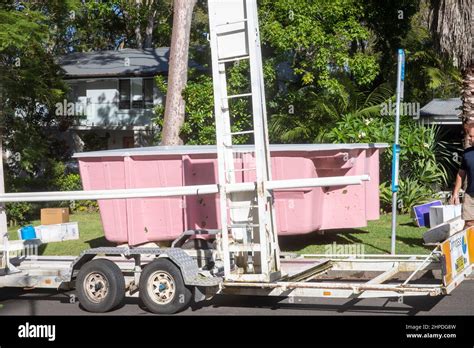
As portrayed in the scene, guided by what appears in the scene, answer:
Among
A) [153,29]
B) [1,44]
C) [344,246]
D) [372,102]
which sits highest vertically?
[153,29]

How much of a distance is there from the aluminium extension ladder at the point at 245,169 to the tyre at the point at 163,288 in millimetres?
592

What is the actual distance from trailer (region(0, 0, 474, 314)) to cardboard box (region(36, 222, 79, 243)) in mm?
5223

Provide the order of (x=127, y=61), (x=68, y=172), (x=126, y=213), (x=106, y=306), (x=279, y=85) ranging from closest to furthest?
(x=106, y=306) < (x=126, y=213) < (x=279, y=85) < (x=68, y=172) < (x=127, y=61)

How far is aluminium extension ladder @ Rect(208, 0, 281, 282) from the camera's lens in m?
8.83

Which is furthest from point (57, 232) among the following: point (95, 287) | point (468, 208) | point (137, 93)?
point (137, 93)

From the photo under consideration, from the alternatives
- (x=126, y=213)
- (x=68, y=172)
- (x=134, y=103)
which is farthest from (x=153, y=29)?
(x=126, y=213)

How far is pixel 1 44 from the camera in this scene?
17188 millimetres

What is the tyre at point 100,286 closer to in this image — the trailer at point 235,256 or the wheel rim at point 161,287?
the trailer at point 235,256

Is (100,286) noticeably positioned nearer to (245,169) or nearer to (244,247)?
(244,247)

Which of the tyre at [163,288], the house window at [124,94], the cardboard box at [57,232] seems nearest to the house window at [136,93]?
the house window at [124,94]

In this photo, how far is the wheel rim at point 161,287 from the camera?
918 centimetres

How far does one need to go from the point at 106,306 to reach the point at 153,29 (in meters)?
38.1

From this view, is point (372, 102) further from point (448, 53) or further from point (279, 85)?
point (448, 53)

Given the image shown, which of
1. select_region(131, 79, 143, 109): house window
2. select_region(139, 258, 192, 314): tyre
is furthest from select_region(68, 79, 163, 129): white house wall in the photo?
select_region(139, 258, 192, 314): tyre
